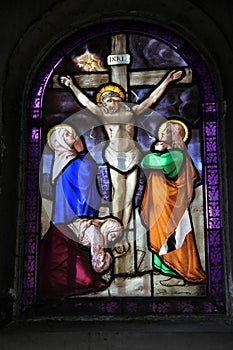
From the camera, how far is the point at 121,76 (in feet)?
17.9

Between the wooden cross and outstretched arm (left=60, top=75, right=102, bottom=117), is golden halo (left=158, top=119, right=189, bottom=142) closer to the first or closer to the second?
the wooden cross

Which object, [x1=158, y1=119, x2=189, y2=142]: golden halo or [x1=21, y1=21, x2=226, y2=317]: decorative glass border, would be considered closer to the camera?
[x1=21, y1=21, x2=226, y2=317]: decorative glass border

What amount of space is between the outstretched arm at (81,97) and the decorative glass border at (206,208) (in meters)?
0.17

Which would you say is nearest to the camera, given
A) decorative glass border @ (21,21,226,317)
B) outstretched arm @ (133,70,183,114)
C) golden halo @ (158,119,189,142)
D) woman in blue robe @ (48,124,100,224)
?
decorative glass border @ (21,21,226,317)

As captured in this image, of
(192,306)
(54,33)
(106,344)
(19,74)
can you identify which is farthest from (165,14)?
(106,344)

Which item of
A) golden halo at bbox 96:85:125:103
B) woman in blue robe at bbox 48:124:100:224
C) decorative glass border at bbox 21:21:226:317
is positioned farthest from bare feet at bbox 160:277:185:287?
golden halo at bbox 96:85:125:103

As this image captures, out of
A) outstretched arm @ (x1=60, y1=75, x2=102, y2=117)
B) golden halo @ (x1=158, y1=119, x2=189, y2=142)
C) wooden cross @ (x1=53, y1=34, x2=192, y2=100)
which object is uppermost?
wooden cross @ (x1=53, y1=34, x2=192, y2=100)

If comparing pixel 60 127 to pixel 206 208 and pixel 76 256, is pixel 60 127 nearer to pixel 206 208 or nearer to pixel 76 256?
pixel 76 256

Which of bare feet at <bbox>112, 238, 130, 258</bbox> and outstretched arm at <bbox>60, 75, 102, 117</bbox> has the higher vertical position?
outstretched arm at <bbox>60, 75, 102, 117</bbox>

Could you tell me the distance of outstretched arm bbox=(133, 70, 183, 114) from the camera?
5.33 m

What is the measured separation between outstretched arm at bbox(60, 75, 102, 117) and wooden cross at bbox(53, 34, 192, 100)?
5 cm

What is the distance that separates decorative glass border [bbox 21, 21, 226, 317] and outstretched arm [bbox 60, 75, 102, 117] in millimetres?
165

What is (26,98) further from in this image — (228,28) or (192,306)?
(192,306)

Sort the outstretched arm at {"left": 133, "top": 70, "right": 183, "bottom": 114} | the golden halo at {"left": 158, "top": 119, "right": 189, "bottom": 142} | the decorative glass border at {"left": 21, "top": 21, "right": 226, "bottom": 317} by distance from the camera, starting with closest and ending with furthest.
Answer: the decorative glass border at {"left": 21, "top": 21, "right": 226, "bottom": 317} < the golden halo at {"left": 158, "top": 119, "right": 189, "bottom": 142} < the outstretched arm at {"left": 133, "top": 70, "right": 183, "bottom": 114}
